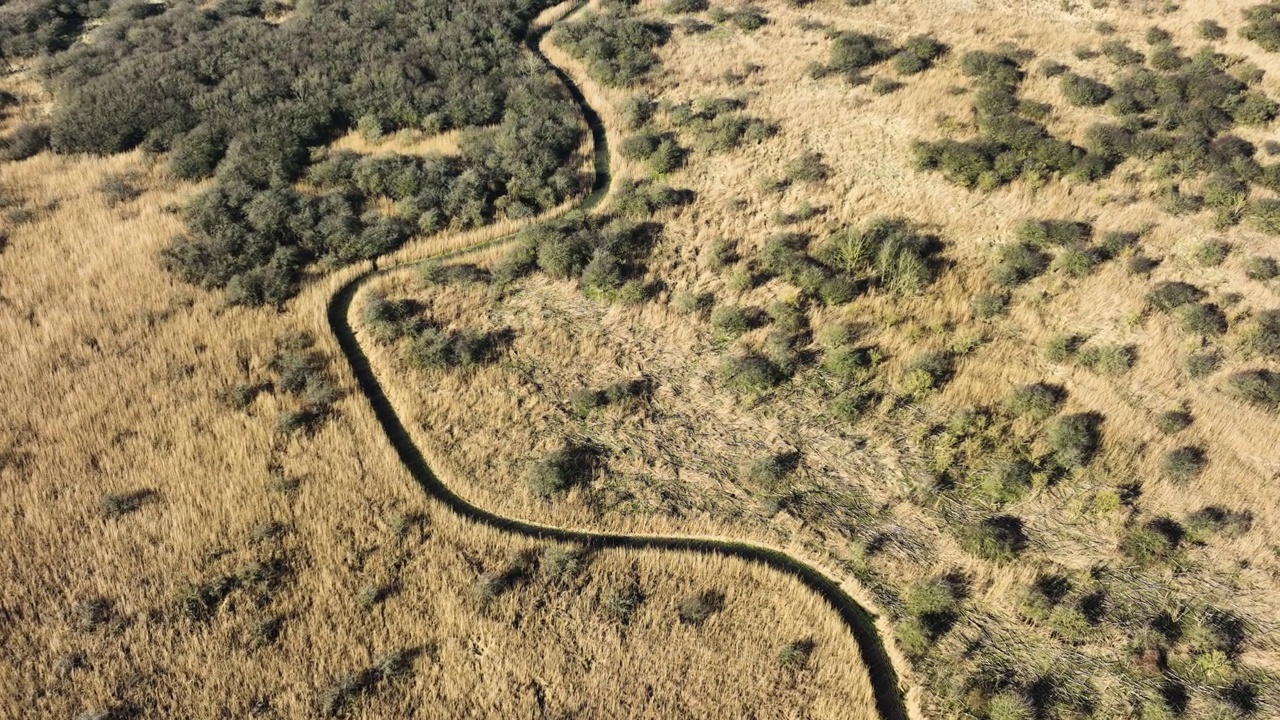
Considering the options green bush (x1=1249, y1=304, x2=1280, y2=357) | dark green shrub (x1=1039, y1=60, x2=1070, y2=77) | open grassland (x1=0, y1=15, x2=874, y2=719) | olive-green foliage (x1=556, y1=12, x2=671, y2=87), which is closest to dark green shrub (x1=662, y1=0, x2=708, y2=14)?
olive-green foliage (x1=556, y1=12, x2=671, y2=87)

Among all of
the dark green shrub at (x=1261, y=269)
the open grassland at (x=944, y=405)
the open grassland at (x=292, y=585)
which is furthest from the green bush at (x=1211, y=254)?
the open grassland at (x=292, y=585)

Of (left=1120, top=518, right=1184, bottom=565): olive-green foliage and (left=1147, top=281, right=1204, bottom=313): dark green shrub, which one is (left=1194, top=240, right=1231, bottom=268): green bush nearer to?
(left=1147, top=281, right=1204, bottom=313): dark green shrub

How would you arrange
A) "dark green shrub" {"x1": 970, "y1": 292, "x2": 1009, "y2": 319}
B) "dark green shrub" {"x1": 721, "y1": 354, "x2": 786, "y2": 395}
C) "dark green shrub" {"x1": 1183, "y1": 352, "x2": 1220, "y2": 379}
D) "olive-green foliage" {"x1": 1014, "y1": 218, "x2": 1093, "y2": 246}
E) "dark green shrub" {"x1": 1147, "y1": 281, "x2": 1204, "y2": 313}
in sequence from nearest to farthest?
1. "dark green shrub" {"x1": 1183, "y1": 352, "x2": 1220, "y2": 379}
2. "dark green shrub" {"x1": 721, "y1": 354, "x2": 786, "y2": 395}
3. "dark green shrub" {"x1": 1147, "y1": 281, "x2": 1204, "y2": 313}
4. "dark green shrub" {"x1": 970, "y1": 292, "x2": 1009, "y2": 319}
5. "olive-green foliage" {"x1": 1014, "y1": 218, "x2": 1093, "y2": 246}

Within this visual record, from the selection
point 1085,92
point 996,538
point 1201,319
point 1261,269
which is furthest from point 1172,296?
point 1085,92

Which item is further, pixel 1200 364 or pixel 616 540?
pixel 1200 364

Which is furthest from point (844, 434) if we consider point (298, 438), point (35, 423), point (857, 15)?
point (857, 15)

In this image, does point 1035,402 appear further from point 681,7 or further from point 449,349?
point 681,7
